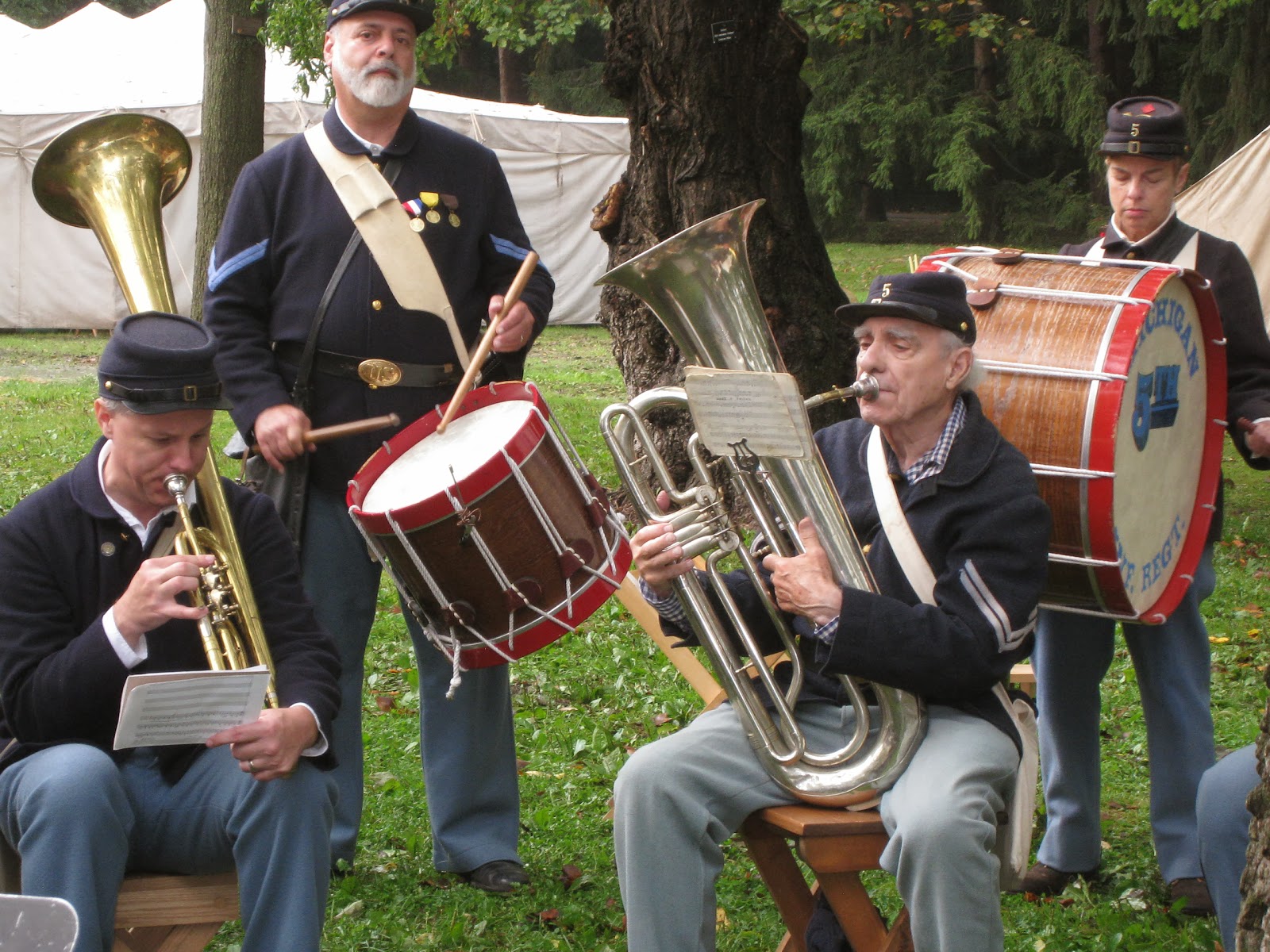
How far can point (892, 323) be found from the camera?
3.02m

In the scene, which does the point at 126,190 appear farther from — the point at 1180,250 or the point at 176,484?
the point at 1180,250

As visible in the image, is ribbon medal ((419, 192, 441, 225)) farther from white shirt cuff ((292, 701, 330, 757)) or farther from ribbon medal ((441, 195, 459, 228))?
white shirt cuff ((292, 701, 330, 757))

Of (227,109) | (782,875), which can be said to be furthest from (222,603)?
(227,109)

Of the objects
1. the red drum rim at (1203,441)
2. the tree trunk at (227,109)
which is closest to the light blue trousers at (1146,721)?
the red drum rim at (1203,441)

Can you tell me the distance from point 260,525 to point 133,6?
3185 centimetres

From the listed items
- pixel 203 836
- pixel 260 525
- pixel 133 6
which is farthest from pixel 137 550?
pixel 133 6

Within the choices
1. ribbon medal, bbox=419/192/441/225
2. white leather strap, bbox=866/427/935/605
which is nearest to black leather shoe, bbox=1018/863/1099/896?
white leather strap, bbox=866/427/935/605

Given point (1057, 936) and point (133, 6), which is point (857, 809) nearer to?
point (1057, 936)

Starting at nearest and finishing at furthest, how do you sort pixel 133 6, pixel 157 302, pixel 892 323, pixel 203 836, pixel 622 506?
pixel 203 836 → pixel 892 323 → pixel 157 302 → pixel 622 506 → pixel 133 6

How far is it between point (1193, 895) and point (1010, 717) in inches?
42.7

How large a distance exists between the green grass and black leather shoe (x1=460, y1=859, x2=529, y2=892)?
0.14ft

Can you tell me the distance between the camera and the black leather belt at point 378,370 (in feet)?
12.2

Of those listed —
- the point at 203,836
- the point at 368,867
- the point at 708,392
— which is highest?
the point at 708,392

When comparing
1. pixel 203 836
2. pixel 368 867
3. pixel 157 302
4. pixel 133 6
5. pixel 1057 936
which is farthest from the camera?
pixel 133 6
